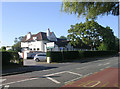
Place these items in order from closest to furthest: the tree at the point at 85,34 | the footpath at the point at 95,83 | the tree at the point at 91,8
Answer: the tree at the point at 91,8 → the footpath at the point at 95,83 → the tree at the point at 85,34

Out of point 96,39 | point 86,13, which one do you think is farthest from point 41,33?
point 86,13

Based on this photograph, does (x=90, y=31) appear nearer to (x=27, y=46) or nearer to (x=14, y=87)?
(x=27, y=46)

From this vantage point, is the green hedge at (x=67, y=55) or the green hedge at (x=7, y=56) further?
the green hedge at (x=67, y=55)

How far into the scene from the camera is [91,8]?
3.90m

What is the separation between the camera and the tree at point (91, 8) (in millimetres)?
3668

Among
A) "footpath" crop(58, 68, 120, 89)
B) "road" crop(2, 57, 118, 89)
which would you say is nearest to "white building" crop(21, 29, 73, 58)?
"road" crop(2, 57, 118, 89)

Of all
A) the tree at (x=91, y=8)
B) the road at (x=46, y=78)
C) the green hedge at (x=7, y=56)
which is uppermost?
the tree at (x=91, y=8)

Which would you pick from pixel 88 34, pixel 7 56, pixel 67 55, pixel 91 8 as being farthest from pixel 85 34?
pixel 91 8

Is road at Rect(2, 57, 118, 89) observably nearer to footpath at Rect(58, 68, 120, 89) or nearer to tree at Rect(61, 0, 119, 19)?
footpath at Rect(58, 68, 120, 89)

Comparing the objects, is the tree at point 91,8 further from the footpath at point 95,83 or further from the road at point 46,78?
the road at point 46,78

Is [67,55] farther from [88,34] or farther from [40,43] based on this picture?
[40,43]

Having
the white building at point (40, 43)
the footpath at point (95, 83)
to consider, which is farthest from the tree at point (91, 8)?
the white building at point (40, 43)

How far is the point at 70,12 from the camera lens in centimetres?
395

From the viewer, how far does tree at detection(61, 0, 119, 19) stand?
367cm
